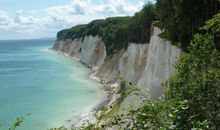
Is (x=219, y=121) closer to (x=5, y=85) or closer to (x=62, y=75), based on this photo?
(x=5, y=85)

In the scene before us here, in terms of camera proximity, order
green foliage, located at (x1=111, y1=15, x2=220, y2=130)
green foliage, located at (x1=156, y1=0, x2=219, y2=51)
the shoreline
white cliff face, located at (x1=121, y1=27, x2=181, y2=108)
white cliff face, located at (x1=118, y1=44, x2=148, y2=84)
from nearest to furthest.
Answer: green foliage, located at (x1=111, y1=15, x2=220, y2=130) < green foliage, located at (x1=156, y1=0, x2=219, y2=51) < white cliff face, located at (x1=121, y1=27, x2=181, y2=108) < the shoreline < white cliff face, located at (x1=118, y1=44, x2=148, y2=84)

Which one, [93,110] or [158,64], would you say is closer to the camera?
[158,64]

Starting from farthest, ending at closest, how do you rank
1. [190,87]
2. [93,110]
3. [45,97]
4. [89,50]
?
1. [89,50]
2. [45,97]
3. [93,110]
4. [190,87]

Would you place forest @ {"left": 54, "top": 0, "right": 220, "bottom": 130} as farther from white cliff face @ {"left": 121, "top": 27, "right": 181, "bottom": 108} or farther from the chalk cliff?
white cliff face @ {"left": 121, "top": 27, "right": 181, "bottom": 108}

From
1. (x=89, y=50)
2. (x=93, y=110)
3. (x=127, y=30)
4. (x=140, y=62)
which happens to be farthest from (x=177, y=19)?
(x=89, y=50)

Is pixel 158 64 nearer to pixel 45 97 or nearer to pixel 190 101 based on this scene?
pixel 45 97

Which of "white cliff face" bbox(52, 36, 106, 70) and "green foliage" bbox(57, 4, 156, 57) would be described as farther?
"white cliff face" bbox(52, 36, 106, 70)

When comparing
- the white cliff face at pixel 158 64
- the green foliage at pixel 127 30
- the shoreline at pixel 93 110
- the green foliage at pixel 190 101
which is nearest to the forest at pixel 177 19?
the green foliage at pixel 127 30

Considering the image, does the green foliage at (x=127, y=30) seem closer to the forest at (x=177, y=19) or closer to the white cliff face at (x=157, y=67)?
the forest at (x=177, y=19)

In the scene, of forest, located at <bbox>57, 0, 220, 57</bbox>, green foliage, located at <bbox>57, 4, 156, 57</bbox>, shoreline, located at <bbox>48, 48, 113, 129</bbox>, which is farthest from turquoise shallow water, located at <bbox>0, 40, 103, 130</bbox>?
forest, located at <bbox>57, 0, 220, 57</bbox>

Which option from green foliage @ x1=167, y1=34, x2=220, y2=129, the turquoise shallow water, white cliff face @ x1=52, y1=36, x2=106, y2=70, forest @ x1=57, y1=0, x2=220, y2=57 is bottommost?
the turquoise shallow water

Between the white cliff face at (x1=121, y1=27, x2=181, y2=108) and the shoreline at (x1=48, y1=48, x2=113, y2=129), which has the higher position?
the white cliff face at (x1=121, y1=27, x2=181, y2=108)

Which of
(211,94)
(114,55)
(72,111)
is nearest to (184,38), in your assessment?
(72,111)

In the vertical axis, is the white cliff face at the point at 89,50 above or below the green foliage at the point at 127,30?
below
